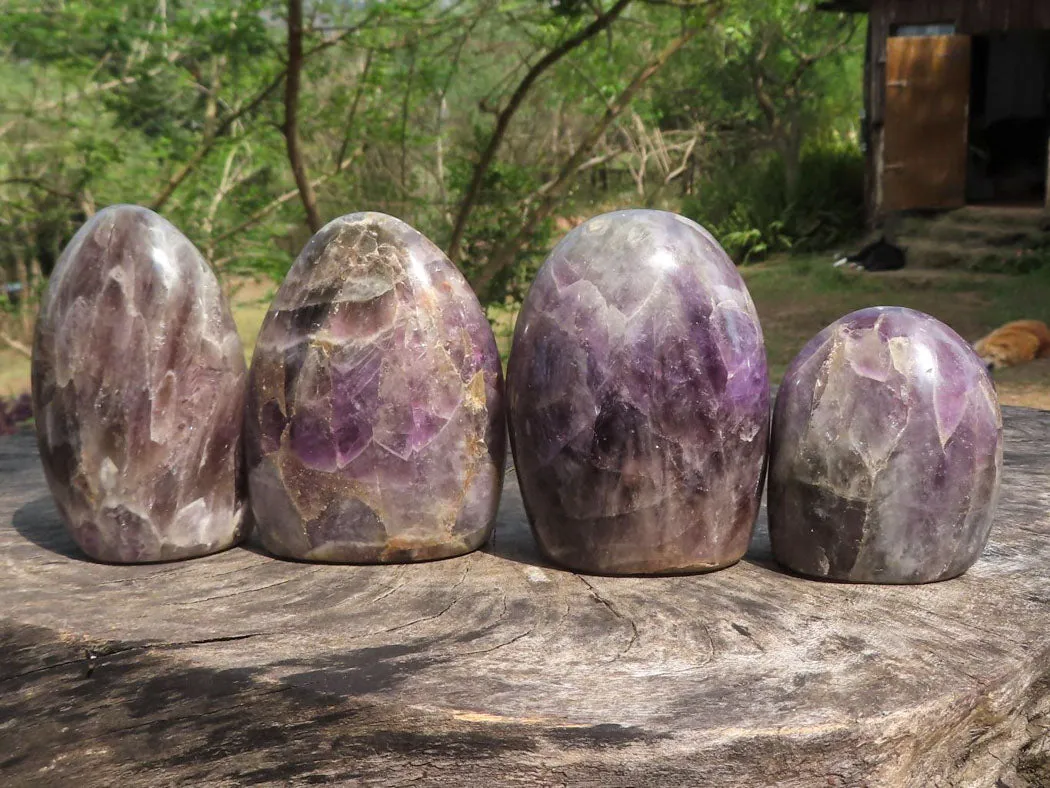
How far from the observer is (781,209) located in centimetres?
1395

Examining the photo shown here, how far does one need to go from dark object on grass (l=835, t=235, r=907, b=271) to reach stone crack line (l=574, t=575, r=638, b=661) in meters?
10.4

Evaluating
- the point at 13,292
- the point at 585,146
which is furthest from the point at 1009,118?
the point at 13,292

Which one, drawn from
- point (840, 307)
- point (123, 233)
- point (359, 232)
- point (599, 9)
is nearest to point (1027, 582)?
point (359, 232)

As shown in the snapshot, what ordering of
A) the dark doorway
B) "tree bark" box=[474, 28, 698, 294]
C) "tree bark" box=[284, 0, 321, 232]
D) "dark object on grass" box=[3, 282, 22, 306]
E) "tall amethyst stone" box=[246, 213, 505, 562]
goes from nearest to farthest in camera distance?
1. "tall amethyst stone" box=[246, 213, 505, 562]
2. "tree bark" box=[284, 0, 321, 232]
3. "tree bark" box=[474, 28, 698, 294]
4. "dark object on grass" box=[3, 282, 22, 306]
5. the dark doorway

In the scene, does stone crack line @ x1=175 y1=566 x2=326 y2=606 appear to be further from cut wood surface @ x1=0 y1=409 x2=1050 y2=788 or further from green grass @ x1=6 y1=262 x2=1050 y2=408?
green grass @ x1=6 y1=262 x2=1050 y2=408

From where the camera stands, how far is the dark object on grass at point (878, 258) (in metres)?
11.9

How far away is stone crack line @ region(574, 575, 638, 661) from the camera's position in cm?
184

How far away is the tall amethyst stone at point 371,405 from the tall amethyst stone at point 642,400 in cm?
13

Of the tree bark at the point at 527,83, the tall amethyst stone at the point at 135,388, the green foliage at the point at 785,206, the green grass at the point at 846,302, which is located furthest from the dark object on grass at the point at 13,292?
the tall amethyst stone at the point at 135,388

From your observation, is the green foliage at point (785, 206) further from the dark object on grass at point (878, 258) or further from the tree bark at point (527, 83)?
the tree bark at point (527, 83)

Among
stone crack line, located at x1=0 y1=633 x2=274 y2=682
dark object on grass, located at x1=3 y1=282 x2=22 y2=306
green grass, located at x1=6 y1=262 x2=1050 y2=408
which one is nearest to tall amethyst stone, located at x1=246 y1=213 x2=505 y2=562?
stone crack line, located at x1=0 y1=633 x2=274 y2=682

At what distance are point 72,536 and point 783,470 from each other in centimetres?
142

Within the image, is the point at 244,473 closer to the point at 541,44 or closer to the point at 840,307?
the point at 541,44

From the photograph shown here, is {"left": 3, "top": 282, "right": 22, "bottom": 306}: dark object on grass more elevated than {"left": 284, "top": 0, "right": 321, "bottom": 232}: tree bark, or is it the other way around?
{"left": 284, "top": 0, "right": 321, "bottom": 232}: tree bark
